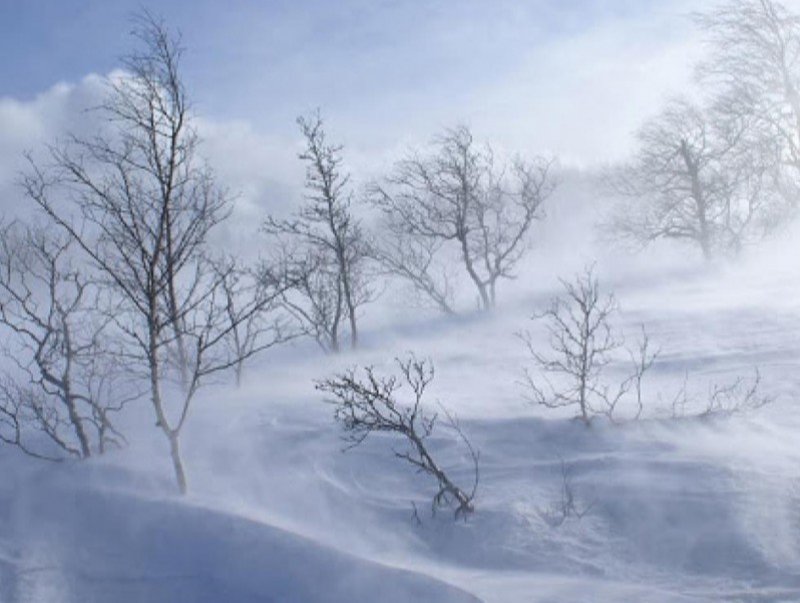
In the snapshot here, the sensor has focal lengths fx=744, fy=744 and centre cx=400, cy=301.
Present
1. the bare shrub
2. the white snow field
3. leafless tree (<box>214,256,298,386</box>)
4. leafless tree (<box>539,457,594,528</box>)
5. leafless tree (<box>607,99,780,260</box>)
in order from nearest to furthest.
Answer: the white snow field, leafless tree (<box>539,457,594,528</box>), leafless tree (<box>214,256,298,386</box>), the bare shrub, leafless tree (<box>607,99,780,260</box>)

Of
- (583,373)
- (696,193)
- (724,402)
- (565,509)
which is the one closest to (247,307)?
(583,373)

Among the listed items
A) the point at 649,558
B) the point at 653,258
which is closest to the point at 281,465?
the point at 649,558

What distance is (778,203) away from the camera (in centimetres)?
2944

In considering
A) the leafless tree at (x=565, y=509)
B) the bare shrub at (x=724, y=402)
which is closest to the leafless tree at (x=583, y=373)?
the bare shrub at (x=724, y=402)

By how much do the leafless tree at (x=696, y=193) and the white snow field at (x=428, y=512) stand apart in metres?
17.0

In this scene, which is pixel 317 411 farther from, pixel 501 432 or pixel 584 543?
pixel 584 543

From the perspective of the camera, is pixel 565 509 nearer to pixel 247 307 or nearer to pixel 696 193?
pixel 247 307

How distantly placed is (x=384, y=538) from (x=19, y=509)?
16.5 feet

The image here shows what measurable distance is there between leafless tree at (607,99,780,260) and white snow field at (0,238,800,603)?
55.8 ft

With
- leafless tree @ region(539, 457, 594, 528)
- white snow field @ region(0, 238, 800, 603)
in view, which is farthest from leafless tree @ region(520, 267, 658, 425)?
leafless tree @ region(539, 457, 594, 528)

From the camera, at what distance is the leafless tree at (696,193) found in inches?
1113

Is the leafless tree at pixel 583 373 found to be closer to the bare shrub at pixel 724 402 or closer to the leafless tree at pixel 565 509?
the bare shrub at pixel 724 402

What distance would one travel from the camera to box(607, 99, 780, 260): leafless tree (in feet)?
92.8

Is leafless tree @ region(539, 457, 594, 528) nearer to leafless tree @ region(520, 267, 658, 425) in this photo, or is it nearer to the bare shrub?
leafless tree @ region(520, 267, 658, 425)
